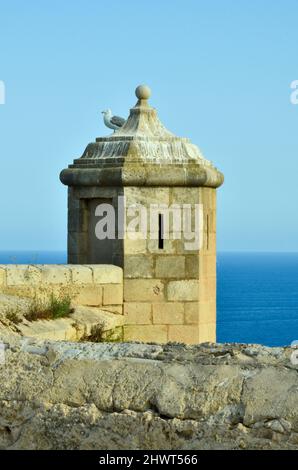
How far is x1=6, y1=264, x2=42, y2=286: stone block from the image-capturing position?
10172 mm

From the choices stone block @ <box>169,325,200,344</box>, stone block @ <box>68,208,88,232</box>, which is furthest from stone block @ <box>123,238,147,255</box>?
stone block @ <box>169,325,200,344</box>

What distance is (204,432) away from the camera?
436 centimetres

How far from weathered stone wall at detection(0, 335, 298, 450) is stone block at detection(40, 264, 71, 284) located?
552 cm

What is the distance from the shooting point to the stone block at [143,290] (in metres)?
11.2

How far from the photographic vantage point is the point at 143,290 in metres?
11.3

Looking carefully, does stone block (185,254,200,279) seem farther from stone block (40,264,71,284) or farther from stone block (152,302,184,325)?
stone block (40,264,71,284)

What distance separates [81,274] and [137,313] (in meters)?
0.87

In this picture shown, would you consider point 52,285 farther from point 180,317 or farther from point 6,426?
point 6,426

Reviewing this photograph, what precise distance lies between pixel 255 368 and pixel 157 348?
0.63 m

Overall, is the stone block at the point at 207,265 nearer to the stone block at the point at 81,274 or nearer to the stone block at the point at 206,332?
the stone block at the point at 206,332

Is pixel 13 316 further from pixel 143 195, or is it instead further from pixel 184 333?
pixel 184 333

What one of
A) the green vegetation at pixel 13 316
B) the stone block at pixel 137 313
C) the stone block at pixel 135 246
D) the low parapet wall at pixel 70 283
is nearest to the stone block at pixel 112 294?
the low parapet wall at pixel 70 283

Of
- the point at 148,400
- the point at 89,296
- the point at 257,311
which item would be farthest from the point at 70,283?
the point at 257,311
